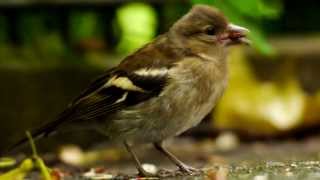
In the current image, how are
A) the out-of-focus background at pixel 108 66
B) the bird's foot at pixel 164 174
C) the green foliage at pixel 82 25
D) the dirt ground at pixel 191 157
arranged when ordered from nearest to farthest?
the bird's foot at pixel 164 174
the dirt ground at pixel 191 157
the out-of-focus background at pixel 108 66
the green foliage at pixel 82 25

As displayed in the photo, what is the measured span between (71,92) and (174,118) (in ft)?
10.7

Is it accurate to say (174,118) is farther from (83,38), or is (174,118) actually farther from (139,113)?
(83,38)

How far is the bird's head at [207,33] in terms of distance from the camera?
5.84m

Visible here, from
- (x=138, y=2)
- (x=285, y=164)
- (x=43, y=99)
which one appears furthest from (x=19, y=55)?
(x=285, y=164)

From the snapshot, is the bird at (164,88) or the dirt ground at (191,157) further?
the dirt ground at (191,157)

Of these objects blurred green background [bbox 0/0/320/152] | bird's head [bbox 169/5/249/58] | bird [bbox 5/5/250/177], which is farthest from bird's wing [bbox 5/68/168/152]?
blurred green background [bbox 0/0/320/152]

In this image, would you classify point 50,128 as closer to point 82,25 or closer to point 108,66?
point 108,66

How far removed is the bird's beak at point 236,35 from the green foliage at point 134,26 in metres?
3.49

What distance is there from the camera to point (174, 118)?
18.5 feet

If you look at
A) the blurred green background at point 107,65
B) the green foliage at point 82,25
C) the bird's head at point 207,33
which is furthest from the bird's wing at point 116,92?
the green foliage at point 82,25

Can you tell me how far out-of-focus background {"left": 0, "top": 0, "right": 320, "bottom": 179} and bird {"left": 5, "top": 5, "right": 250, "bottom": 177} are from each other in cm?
193

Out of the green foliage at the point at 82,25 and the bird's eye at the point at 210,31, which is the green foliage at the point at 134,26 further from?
the bird's eye at the point at 210,31

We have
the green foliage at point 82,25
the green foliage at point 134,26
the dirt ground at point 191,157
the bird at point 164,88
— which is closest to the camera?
the bird at point 164,88

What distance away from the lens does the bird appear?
567cm
